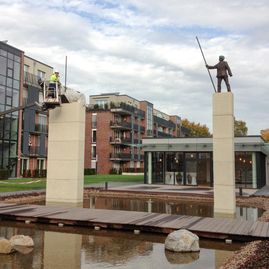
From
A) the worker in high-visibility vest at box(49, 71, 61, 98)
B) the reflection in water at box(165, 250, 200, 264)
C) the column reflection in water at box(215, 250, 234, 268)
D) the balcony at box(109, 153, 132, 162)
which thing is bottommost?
the column reflection in water at box(215, 250, 234, 268)

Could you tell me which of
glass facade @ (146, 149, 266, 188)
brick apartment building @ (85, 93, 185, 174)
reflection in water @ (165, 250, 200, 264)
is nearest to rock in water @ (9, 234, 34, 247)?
reflection in water @ (165, 250, 200, 264)

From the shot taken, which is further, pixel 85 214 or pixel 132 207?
pixel 132 207

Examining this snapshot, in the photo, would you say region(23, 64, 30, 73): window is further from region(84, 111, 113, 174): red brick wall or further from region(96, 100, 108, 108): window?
region(96, 100, 108, 108): window

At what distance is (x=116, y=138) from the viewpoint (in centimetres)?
7031

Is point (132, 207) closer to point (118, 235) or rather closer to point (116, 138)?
point (118, 235)

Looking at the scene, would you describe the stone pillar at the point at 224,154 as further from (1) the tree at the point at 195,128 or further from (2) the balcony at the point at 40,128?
(1) the tree at the point at 195,128

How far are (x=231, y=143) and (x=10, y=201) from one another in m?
13.0

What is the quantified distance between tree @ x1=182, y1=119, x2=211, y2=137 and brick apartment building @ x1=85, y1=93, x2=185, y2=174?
95.2ft

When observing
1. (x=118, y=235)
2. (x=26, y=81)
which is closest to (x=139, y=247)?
(x=118, y=235)

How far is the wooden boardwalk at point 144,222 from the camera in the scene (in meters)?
12.5

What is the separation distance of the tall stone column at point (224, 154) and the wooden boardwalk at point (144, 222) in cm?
345

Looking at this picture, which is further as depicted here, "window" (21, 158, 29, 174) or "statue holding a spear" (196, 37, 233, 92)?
"window" (21, 158, 29, 174)

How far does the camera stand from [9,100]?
45.8m

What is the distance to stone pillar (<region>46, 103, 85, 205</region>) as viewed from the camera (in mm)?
20812
